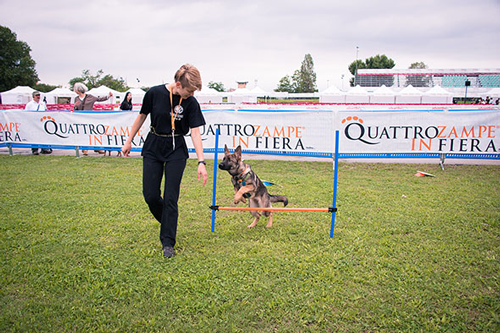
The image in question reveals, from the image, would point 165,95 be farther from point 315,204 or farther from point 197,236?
point 315,204

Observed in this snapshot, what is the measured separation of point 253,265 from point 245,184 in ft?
4.22

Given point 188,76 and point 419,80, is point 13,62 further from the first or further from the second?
point 419,80

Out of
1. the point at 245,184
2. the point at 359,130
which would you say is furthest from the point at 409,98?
the point at 245,184

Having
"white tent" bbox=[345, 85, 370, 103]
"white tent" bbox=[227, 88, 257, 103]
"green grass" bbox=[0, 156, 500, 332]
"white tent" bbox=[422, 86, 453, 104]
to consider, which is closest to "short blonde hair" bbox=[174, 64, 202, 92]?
"green grass" bbox=[0, 156, 500, 332]

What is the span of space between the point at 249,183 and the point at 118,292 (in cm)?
217

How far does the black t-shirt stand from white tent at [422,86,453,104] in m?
38.7

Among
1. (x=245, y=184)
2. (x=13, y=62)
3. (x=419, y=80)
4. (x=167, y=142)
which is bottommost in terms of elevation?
(x=245, y=184)

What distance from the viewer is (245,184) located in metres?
4.62

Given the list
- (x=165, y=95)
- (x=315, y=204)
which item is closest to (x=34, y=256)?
(x=165, y=95)

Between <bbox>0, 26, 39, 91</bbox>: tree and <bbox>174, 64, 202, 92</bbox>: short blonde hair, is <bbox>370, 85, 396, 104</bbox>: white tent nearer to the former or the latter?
<bbox>174, 64, 202, 92</bbox>: short blonde hair

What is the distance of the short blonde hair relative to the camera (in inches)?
134

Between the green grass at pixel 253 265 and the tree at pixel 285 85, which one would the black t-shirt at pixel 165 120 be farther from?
the tree at pixel 285 85

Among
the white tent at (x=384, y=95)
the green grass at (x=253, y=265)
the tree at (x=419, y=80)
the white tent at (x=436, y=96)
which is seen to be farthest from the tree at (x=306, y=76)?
the green grass at (x=253, y=265)

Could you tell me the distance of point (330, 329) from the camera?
8.75 ft
